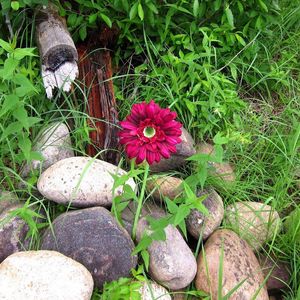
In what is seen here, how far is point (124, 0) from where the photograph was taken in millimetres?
2322

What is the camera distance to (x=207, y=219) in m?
2.27

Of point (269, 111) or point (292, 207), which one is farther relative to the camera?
point (269, 111)

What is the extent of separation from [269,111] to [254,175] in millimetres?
434

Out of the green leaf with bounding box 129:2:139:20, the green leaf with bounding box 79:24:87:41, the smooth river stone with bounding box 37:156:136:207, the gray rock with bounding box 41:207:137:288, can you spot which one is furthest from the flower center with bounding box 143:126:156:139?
the green leaf with bounding box 79:24:87:41

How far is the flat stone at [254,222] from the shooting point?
2.34 metres

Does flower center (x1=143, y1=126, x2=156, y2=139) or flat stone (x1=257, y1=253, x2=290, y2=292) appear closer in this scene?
flower center (x1=143, y1=126, x2=156, y2=139)

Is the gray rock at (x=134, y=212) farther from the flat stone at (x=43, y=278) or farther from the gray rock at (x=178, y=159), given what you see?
the flat stone at (x=43, y=278)

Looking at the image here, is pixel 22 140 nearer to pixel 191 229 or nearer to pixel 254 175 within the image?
pixel 191 229

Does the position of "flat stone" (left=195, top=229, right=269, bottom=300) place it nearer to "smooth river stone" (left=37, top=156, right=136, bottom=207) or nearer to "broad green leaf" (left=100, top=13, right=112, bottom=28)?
"smooth river stone" (left=37, top=156, right=136, bottom=207)

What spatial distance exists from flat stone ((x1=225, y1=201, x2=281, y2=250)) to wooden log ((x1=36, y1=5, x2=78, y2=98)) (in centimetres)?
92

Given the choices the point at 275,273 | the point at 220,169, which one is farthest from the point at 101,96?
A: the point at 275,273

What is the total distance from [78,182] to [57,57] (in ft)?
1.88

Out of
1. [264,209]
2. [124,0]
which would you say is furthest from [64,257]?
[124,0]

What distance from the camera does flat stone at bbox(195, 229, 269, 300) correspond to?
2.09m
